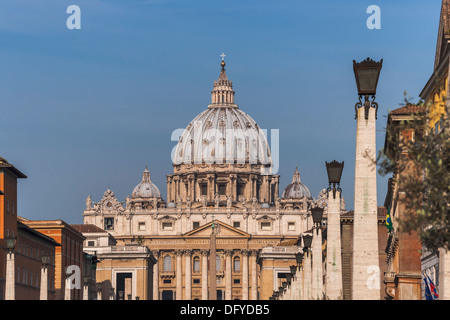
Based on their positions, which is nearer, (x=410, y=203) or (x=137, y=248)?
(x=410, y=203)

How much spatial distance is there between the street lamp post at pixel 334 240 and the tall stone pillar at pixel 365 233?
6960 millimetres

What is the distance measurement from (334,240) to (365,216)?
7656 mm

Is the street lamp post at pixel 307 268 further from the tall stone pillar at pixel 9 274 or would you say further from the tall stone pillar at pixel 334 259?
the tall stone pillar at pixel 334 259

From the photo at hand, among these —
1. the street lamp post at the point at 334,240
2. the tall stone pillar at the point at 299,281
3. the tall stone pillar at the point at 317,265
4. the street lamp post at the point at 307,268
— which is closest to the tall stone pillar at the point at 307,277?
the street lamp post at the point at 307,268

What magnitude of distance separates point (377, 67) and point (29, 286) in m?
73.0

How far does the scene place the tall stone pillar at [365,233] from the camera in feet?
86.2

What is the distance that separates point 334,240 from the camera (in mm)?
33906

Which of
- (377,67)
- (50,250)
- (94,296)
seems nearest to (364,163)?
(377,67)

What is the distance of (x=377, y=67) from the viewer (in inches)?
1029

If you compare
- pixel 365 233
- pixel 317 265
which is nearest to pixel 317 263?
pixel 317 265

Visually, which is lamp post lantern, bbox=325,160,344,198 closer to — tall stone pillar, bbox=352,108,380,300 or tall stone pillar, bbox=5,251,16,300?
tall stone pillar, bbox=352,108,380,300

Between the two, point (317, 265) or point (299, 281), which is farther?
point (299, 281)

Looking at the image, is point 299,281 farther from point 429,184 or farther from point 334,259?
point 429,184
